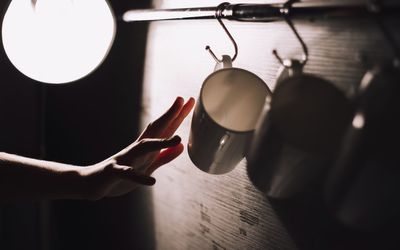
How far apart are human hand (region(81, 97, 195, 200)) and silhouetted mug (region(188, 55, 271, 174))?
2.8 inches

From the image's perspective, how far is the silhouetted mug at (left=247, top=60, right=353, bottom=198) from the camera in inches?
26.9

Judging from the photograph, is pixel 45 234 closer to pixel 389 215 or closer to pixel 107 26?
pixel 107 26

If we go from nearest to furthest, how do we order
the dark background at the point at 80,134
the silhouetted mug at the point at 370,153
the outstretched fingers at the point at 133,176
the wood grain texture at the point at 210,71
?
1. the silhouetted mug at the point at 370,153
2. the wood grain texture at the point at 210,71
3. the outstretched fingers at the point at 133,176
4. the dark background at the point at 80,134

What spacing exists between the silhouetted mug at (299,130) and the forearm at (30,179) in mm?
575

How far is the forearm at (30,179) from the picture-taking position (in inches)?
43.4

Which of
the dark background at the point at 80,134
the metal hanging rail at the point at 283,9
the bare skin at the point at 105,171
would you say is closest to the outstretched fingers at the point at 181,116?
the bare skin at the point at 105,171

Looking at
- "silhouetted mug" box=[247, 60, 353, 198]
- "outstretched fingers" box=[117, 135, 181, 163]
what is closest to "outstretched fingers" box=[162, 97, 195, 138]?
"outstretched fingers" box=[117, 135, 181, 163]

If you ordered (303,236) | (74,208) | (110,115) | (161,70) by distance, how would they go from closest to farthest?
(303,236) < (161,70) < (110,115) < (74,208)

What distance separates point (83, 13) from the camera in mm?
1233

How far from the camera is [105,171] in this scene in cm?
98

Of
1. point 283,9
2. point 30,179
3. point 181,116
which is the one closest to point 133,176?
point 181,116

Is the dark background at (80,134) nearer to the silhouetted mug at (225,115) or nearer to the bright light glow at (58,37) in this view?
the bright light glow at (58,37)

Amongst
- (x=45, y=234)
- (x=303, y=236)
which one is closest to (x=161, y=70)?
(x=303, y=236)

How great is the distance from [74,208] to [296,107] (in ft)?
4.96
